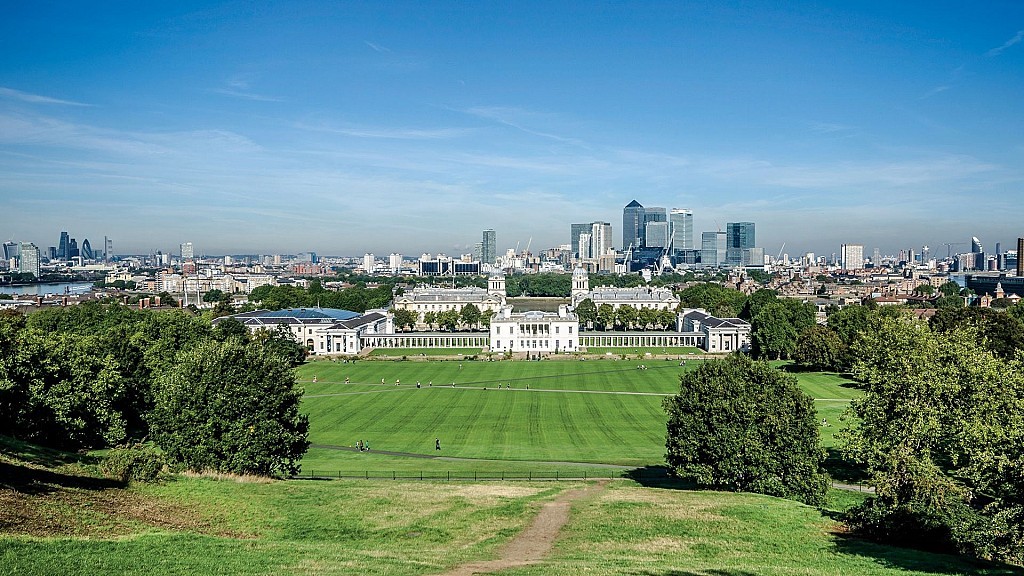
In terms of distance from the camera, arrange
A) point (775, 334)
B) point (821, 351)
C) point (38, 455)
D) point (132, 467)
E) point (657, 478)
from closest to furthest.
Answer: point (132, 467), point (38, 455), point (657, 478), point (821, 351), point (775, 334)

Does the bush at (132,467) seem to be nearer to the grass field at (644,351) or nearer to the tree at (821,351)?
the tree at (821,351)

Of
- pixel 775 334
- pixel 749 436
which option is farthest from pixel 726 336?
pixel 749 436

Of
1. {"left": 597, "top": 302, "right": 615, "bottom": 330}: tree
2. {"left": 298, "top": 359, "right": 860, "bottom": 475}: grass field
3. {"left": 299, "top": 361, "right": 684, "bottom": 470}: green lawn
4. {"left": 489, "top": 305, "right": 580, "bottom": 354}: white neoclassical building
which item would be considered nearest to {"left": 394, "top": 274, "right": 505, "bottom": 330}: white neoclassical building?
{"left": 597, "top": 302, "right": 615, "bottom": 330}: tree

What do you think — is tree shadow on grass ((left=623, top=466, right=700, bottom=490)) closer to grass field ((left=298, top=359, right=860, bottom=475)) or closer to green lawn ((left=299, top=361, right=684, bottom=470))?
grass field ((left=298, top=359, right=860, bottom=475))

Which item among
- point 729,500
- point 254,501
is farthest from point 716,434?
point 254,501

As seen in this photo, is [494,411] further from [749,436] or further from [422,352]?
[422,352]

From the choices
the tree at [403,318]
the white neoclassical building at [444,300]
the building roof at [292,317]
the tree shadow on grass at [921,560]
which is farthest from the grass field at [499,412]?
the white neoclassical building at [444,300]
